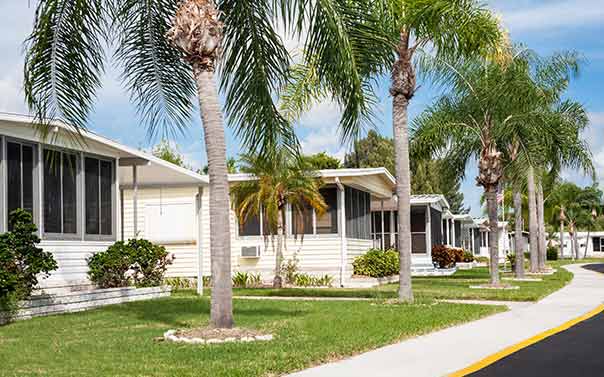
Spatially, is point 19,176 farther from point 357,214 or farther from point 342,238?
point 357,214

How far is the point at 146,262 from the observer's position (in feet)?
66.2

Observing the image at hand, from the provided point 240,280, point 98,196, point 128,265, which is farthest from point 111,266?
point 240,280

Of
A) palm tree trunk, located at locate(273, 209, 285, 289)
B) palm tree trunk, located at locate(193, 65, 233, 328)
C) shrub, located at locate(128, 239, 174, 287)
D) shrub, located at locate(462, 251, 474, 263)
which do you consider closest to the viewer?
palm tree trunk, located at locate(193, 65, 233, 328)

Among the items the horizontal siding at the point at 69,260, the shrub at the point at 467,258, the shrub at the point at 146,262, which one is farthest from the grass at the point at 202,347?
the shrub at the point at 467,258

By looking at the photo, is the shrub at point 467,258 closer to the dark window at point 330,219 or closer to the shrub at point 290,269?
the dark window at point 330,219

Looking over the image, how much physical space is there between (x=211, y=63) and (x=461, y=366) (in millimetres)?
5385

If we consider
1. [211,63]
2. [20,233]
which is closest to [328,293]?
[20,233]

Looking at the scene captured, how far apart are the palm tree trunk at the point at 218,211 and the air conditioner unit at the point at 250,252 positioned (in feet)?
49.9

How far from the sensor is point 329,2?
11484 mm

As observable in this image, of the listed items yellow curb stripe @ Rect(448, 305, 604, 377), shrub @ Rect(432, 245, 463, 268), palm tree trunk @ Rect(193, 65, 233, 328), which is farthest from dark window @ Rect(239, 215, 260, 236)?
shrub @ Rect(432, 245, 463, 268)

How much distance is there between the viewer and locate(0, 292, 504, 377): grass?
30.5 feet

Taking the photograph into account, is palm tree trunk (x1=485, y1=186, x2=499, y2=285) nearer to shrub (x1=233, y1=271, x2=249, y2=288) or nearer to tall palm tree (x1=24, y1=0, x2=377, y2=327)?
shrub (x1=233, y1=271, x2=249, y2=288)

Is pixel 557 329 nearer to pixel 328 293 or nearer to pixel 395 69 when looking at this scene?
pixel 395 69

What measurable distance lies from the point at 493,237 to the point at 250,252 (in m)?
7.59
